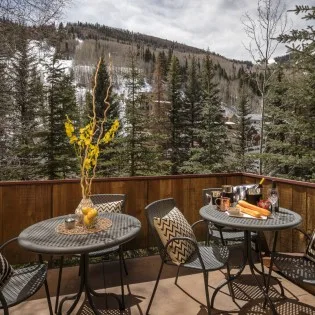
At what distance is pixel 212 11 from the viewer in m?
10.4

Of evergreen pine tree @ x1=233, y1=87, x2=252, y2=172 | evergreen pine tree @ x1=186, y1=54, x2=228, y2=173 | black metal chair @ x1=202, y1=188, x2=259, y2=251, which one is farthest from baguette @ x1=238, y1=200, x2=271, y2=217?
evergreen pine tree @ x1=233, y1=87, x2=252, y2=172

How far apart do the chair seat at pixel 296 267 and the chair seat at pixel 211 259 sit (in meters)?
0.41

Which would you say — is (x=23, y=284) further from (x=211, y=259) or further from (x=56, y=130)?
(x=56, y=130)

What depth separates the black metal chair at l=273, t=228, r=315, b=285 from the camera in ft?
6.55

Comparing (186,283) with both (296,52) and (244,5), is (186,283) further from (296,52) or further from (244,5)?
(244,5)

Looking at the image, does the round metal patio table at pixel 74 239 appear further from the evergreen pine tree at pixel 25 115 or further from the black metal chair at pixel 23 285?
the evergreen pine tree at pixel 25 115

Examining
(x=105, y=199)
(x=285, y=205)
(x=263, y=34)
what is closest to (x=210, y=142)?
(x=263, y=34)

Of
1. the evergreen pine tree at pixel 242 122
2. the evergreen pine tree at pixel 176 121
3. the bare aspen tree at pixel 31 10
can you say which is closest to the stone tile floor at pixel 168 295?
the bare aspen tree at pixel 31 10

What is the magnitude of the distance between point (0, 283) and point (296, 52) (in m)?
6.65

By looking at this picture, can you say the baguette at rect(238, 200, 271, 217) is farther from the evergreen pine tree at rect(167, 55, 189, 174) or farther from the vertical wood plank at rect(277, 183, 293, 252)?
the evergreen pine tree at rect(167, 55, 189, 174)

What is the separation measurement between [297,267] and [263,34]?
10.4 meters

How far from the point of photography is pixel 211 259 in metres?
2.30

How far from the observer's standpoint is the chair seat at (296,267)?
6.57ft

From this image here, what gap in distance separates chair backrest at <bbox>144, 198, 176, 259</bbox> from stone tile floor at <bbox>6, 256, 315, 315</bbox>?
57cm
